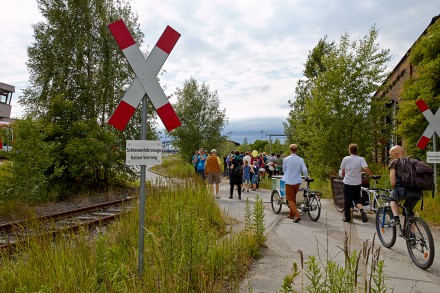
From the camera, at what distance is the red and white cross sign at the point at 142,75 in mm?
3848

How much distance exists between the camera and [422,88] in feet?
40.2

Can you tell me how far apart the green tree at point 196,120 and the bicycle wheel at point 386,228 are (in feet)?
90.6

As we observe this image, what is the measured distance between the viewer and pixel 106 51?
16766mm

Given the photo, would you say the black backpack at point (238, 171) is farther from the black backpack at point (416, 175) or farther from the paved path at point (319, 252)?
the black backpack at point (416, 175)

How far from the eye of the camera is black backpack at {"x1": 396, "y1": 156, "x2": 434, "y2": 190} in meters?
5.31

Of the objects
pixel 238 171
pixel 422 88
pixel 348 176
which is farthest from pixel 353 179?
pixel 422 88

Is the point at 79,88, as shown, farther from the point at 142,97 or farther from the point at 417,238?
the point at 417,238

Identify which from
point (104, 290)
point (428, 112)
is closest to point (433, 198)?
point (428, 112)

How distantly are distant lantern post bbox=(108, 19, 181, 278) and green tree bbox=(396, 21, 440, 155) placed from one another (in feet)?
35.4

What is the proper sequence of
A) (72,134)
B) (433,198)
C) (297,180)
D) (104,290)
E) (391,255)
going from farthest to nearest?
(72,134) < (433,198) < (297,180) < (391,255) < (104,290)

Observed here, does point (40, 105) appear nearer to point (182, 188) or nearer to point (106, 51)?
point (106, 51)

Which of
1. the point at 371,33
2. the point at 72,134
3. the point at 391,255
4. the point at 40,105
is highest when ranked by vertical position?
the point at 371,33

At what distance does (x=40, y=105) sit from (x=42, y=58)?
2.14 meters

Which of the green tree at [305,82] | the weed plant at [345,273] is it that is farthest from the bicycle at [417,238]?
the green tree at [305,82]
